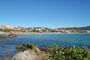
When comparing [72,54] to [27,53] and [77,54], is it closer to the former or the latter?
[77,54]

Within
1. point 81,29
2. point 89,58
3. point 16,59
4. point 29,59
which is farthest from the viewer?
point 81,29

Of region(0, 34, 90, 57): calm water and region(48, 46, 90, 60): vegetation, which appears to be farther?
region(0, 34, 90, 57): calm water

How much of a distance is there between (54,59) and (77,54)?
0.82 m

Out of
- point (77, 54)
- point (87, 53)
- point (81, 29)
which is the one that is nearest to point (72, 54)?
point (77, 54)

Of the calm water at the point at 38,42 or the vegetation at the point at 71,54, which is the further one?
the calm water at the point at 38,42

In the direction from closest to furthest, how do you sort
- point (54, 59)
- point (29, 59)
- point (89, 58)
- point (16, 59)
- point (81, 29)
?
1. point (89, 58)
2. point (54, 59)
3. point (29, 59)
4. point (16, 59)
5. point (81, 29)

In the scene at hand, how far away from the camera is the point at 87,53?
14.6 ft

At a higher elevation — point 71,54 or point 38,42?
point 71,54

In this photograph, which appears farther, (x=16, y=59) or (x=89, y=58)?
(x=16, y=59)

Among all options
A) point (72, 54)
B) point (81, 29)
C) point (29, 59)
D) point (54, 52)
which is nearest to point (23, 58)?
point (29, 59)

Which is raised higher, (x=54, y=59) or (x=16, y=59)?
(x=54, y=59)

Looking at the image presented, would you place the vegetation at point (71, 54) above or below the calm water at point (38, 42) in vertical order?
above

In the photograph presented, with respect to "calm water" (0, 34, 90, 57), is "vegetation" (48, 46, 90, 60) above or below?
above

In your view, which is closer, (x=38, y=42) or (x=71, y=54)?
(x=71, y=54)
